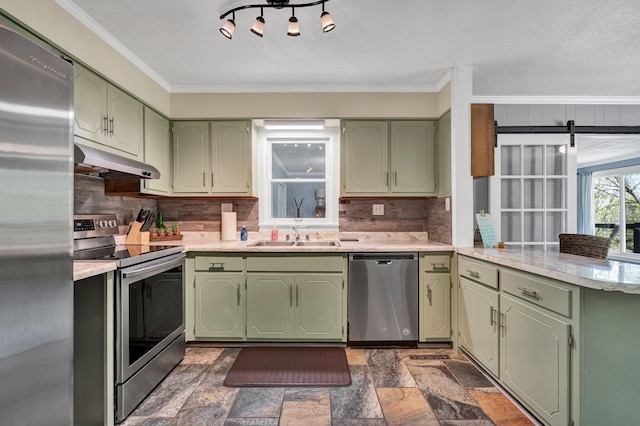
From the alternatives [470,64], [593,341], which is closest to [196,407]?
[593,341]

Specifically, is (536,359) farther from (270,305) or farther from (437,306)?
(270,305)

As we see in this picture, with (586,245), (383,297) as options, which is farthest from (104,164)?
(586,245)

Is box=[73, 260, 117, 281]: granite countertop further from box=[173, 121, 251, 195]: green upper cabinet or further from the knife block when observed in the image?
box=[173, 121, 251, 195]: green upper cabinet

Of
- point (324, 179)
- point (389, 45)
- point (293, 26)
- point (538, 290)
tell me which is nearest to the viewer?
point (538, 290)

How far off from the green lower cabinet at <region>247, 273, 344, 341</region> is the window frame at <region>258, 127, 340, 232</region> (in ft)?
2.85

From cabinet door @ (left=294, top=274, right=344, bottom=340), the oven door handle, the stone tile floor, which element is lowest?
the stone tile floor

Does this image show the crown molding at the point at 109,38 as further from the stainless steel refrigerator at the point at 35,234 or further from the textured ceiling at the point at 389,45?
the stainless steel refrigerator at the point at 35,234

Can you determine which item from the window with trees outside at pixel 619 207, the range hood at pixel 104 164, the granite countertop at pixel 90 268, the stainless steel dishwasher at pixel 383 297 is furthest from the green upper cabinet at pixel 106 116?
the window with trees outside at pixel 619 207

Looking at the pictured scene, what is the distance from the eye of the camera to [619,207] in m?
5.32

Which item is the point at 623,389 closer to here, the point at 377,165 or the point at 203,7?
the point at 377,165

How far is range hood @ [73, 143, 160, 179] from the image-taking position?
68.9 inches

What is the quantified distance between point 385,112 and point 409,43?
0.81 m

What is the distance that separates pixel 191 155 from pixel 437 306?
2.64m

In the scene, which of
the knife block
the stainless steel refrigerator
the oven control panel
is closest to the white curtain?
the knife block
